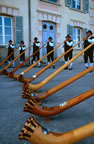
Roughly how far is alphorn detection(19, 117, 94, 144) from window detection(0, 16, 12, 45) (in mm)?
8754

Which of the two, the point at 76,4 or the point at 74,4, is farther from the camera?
the point at 76,4

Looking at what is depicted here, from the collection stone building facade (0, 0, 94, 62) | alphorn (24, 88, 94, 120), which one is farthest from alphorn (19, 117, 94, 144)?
stone building facade (0, 0, 94, 62)

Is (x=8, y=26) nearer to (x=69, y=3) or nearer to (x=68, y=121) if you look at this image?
(x=69, y=3)

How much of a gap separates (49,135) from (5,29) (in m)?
8.94

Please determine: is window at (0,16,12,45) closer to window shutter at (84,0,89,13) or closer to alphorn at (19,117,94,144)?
window shutter at (84,0,89,13)

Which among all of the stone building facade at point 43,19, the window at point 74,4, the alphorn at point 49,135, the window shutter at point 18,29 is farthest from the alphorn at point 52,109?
the window at point 74,4

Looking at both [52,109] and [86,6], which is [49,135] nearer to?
[52,109]

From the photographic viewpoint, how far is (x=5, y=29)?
920 centimetres

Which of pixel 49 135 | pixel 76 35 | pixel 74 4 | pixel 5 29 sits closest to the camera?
pixel 49 135

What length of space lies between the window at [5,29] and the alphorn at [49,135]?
28.7 ft

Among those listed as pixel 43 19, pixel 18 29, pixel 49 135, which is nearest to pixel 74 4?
pixel 43 19

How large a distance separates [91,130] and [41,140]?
13.6 inches

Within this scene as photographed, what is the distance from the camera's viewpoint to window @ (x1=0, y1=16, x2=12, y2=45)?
9078 mm

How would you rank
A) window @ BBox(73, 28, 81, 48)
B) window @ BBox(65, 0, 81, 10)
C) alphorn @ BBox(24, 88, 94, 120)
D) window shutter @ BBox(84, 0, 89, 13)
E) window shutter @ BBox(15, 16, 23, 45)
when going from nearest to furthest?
alphorn @ BBox(24, 88, 94, 120) < window shutter @ BBox(15, 16, 23, 45) < window @ BBox(65, 0, 81, 10) < window @ BBox(73, 28, 81, 48) < window shutter @ BBox(84, 0, 89, 13)
